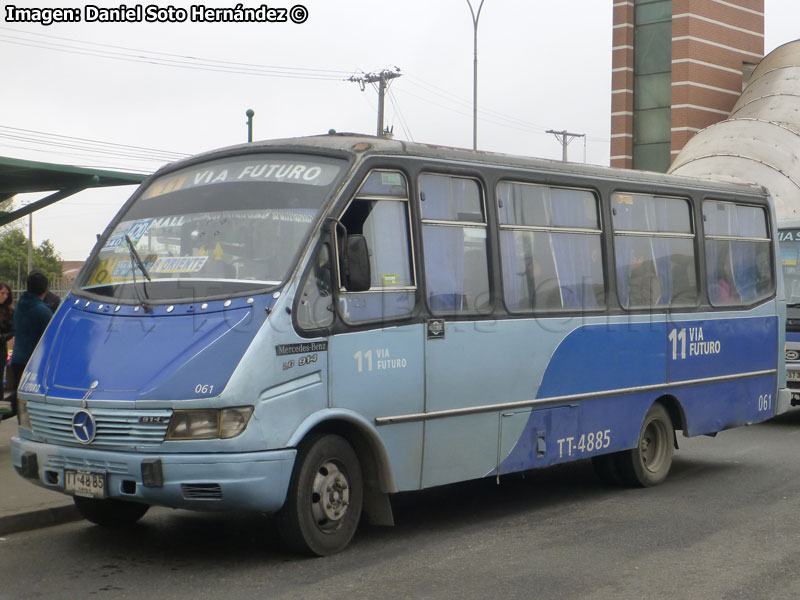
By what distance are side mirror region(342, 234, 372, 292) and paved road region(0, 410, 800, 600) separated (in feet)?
5.57

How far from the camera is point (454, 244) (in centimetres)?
810

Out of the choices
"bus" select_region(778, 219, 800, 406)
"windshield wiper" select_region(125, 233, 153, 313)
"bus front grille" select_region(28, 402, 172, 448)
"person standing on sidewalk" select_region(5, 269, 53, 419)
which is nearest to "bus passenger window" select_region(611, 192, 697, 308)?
"windshield wiper" select_region(125, 233, 153, 313)

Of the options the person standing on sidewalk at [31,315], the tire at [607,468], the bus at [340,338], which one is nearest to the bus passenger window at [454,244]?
the bus at [340,338]

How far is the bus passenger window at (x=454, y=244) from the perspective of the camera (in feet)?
25.8

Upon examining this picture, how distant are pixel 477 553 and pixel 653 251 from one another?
4013 mm

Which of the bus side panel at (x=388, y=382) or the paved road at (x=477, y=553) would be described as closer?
the paved road at (x=477, y=553)

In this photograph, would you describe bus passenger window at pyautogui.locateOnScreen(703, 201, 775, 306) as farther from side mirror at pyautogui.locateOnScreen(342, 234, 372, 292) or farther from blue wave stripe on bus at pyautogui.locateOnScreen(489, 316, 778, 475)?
side mirror at pyautogui.locateOnScreen(342, 234, 372, 292)

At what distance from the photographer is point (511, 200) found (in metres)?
8.66

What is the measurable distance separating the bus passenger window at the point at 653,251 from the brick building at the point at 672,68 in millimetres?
40032

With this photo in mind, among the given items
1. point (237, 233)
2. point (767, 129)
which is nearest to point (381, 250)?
point (237, 233)

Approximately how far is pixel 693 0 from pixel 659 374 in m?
42.7

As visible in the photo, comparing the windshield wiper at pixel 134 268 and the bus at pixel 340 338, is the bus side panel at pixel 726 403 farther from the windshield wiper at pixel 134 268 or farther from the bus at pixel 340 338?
the windshield wiper at pixel 134 268

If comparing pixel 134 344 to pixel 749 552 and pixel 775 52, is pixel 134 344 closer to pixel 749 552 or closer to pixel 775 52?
pixel 749 552

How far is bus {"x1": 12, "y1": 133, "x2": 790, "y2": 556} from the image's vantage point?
6578mm
